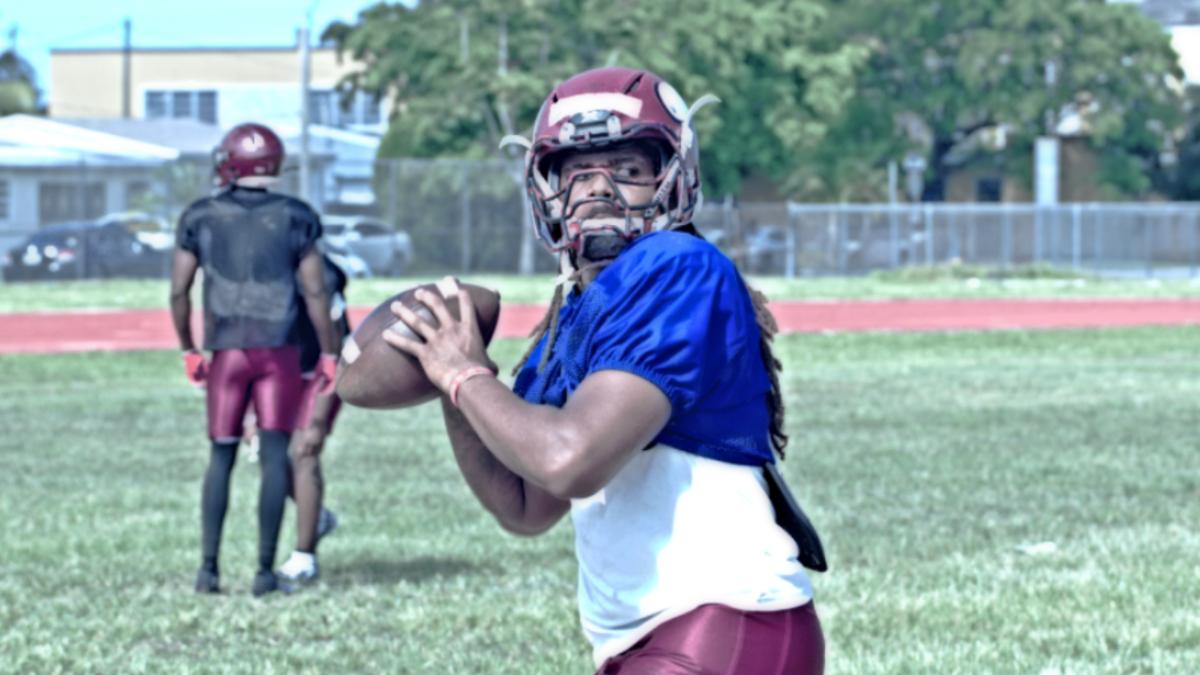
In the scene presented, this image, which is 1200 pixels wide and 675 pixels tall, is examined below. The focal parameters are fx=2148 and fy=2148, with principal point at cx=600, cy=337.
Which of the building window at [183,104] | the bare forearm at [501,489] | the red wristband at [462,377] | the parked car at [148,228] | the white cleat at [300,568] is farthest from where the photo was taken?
the building window at [183,104]

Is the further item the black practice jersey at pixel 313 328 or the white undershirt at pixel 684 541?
the black practice jersey at pixel 313 328

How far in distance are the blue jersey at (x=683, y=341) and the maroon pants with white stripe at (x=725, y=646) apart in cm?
25

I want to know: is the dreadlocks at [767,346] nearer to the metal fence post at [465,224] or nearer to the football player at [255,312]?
the football player at [255,312]

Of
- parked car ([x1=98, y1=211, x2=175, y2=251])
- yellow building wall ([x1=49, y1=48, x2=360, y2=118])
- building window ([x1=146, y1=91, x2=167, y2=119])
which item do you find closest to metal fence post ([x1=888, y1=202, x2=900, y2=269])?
parked car ([x1=98, y1=211, x2=175, y2=251])

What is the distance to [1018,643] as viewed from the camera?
7477mm

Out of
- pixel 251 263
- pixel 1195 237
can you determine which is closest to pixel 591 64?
pixel 1195 237

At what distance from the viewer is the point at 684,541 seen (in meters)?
3.42

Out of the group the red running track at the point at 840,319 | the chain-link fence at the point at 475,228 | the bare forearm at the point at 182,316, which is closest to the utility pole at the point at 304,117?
the chain-link fence at the point at 475,228

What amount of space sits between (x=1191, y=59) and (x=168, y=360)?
59.9m

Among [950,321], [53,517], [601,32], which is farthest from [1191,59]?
[53,517]

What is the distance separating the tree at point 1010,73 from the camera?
62.7 m

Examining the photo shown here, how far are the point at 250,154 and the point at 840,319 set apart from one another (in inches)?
846

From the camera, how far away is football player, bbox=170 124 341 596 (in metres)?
8.70

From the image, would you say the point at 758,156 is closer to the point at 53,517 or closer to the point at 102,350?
the point at 102,350
